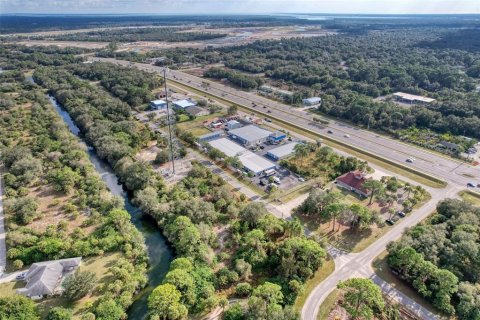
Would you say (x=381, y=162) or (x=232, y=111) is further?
(x=232, y=111)

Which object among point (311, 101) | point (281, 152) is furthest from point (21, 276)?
point (311, 101)

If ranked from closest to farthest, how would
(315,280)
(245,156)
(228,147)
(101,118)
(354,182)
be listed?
(315,280)
(354,182)
(245,156)
(228,147)
(101,118)

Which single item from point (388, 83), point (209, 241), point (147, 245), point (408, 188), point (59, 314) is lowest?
point (147, 245)

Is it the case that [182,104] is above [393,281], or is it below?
above

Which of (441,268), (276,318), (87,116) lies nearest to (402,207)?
(441,268)

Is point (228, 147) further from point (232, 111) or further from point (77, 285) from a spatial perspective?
point (77, 285)

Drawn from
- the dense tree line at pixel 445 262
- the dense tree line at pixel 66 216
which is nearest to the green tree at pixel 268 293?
the dense tree line at pixel 66 216
